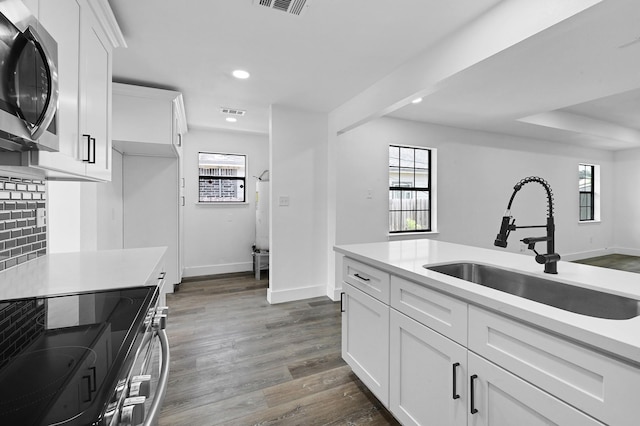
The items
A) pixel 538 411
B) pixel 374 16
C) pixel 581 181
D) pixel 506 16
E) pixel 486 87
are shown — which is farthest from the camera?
pixel 581 181

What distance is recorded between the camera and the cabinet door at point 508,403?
2.76ft

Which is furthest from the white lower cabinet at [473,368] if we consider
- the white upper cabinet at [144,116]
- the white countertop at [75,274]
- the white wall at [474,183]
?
the white upper cabinet at [144,116]

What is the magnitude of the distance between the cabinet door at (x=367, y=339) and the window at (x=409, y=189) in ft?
8.13

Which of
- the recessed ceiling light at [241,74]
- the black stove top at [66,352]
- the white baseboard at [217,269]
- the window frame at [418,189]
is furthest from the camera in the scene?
the white baseboard at [217,269]

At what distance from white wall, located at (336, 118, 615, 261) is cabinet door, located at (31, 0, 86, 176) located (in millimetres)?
2812

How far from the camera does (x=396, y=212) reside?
436 cm

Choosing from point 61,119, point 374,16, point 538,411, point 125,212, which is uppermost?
point 374,16

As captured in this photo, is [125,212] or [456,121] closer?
[125,212]

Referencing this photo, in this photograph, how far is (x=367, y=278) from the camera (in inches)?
70.3

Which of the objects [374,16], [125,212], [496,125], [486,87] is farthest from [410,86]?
[125,212]

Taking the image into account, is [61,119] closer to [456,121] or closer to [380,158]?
[380,158]

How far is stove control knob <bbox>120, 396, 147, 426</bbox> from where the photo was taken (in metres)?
0.59

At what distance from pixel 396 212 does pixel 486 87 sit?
6.31 feet

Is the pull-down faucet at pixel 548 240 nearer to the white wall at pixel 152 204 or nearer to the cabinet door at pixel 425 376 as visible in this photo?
the cabinet door at pixel 425 376
